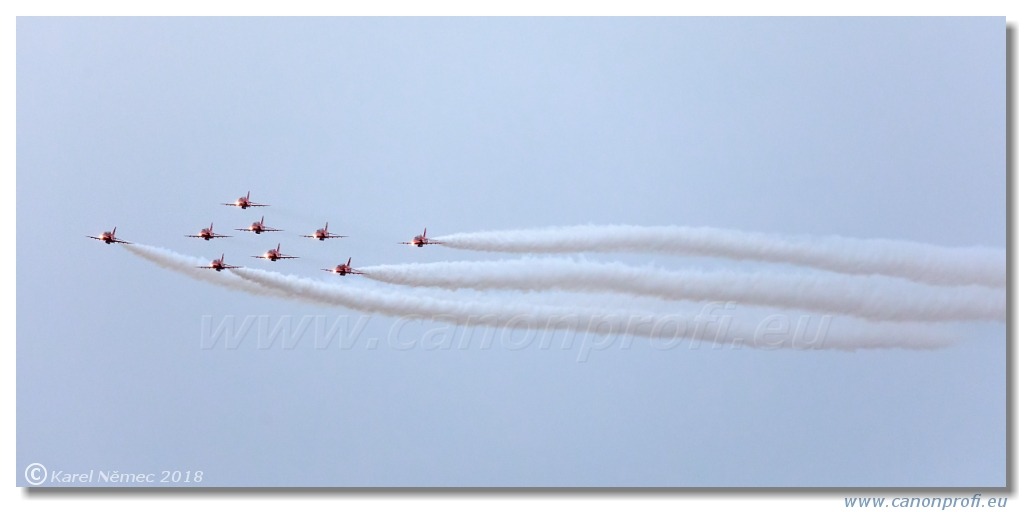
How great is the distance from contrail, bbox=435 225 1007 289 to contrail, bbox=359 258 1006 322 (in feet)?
0.90

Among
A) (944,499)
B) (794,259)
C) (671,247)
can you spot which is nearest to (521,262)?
(671,247)

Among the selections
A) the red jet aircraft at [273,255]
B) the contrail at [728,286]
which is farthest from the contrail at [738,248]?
the red jet aircraft at [273,255]

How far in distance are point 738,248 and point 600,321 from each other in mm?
3906

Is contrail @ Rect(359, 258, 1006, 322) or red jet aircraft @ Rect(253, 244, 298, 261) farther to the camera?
red jet aircraft @ Rect(253, 244, 298, 261)

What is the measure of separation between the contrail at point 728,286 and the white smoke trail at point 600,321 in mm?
427

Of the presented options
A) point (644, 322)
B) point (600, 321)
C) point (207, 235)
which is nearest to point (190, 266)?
point (207, 235)

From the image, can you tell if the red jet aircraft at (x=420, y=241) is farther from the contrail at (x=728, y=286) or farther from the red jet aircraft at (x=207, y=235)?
the red jet aircraft at (x=207, y=235)

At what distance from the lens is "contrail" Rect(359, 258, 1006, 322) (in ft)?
96.3

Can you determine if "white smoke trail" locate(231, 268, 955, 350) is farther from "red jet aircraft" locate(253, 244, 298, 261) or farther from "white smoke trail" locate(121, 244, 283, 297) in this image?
"white smoke trail" locate(121, 244, 283, 297)

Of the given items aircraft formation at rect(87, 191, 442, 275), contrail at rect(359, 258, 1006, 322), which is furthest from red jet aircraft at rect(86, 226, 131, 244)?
contrail at rect(359, 258, 1006, 322)

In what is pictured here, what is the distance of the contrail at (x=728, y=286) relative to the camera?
2934cm

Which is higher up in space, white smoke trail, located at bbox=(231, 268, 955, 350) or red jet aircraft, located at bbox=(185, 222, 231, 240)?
red jet aircraft, located at bbox=(185, 222, 231, 240)

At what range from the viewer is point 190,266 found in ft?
105

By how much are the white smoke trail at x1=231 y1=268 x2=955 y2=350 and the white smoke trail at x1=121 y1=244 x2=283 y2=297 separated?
2313 millimetres
